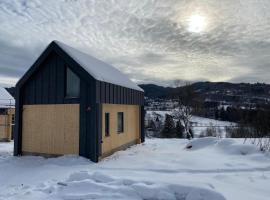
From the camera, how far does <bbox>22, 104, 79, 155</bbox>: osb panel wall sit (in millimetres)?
11406

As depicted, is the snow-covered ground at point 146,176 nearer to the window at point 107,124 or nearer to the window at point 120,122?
the window at point 107,124

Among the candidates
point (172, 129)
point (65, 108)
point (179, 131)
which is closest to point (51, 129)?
point (65, 108)

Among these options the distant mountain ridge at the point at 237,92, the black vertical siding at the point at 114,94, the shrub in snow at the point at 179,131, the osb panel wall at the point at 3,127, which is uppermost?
the distant mountain ridge at the point at 237,92

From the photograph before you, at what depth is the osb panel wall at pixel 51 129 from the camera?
37.4 ft

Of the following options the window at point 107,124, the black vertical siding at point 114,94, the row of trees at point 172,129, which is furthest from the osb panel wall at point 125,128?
the row of trees at point 172,129

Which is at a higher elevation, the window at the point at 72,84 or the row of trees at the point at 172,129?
the window at the point at 72,84

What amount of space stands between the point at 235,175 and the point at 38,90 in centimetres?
910

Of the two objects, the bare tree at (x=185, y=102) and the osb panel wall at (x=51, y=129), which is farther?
the bare tree at (x=185, y=102)

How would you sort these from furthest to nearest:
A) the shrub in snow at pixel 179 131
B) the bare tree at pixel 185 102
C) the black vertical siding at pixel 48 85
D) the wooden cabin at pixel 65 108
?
the shrub in snow at pixel 179 131
the bare tree at pixel 185 102
the black vertical siding at pixel 48 85
the wooden cabin at pixel 65 108

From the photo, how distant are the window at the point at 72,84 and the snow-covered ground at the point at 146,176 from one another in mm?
2716

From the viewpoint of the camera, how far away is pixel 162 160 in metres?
10.7

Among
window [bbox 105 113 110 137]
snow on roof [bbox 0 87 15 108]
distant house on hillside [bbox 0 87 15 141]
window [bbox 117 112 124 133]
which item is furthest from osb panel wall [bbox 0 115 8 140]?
window [bbox 105 113 110 137]

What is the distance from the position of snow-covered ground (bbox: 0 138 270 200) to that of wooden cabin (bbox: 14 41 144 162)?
710 millimetres

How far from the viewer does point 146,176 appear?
7.44m
